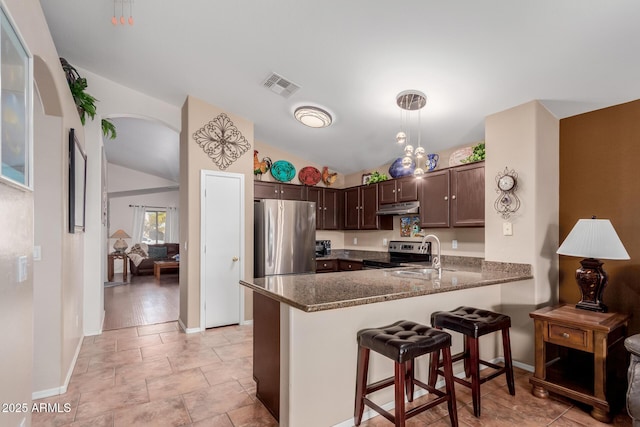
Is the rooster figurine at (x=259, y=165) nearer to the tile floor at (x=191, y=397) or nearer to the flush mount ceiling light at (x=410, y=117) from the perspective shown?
the flush mount ceiling light at (x=410, y=117)

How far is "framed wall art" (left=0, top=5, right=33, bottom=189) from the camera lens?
50.6 inches

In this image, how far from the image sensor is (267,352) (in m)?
2.21

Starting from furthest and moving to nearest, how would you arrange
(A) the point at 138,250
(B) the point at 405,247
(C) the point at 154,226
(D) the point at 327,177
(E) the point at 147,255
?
(C) the point at 154,226
(E) the point at 147,255
(A) the point at 138,250
(D) the point at 327,177
(B) the point at 405,247

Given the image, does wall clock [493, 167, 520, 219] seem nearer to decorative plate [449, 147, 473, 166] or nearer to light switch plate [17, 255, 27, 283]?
decorative plate [449, 147, 473, 166]

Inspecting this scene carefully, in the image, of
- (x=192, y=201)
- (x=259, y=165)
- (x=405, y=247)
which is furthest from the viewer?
(x=259, y=165)

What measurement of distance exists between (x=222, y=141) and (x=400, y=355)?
11.4 feet

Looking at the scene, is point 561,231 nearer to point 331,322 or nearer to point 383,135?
point 383,135

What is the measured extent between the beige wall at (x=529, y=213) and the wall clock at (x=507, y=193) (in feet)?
0.12

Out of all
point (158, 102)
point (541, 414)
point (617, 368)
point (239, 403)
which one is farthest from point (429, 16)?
point (158, 102)

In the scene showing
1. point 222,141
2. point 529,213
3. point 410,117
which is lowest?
point 529,213

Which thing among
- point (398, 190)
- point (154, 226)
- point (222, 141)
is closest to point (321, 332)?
point (398, 190)

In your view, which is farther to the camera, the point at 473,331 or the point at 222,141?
the point at 222,141

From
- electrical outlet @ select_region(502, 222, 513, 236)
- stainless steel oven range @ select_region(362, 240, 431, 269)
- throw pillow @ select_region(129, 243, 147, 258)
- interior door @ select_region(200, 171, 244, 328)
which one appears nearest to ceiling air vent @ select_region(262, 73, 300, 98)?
interior door @ select_region(200, 171, 244, 328)

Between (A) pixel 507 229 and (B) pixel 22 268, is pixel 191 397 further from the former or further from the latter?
(A) pixel 507 229
